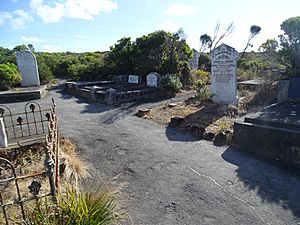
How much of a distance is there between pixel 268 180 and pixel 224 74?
5851mm

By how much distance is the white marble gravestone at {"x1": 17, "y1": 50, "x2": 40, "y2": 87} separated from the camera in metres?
15.1

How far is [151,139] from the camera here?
22.4 feet

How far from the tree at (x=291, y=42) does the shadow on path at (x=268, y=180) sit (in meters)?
6.41

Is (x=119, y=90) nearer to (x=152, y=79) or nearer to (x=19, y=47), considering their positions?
(x=152, y=79)

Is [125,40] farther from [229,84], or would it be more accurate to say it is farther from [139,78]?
[229,84]

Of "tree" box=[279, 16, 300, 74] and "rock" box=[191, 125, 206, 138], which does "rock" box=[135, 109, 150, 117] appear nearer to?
"rock" box=[191, 125, 206, 138]

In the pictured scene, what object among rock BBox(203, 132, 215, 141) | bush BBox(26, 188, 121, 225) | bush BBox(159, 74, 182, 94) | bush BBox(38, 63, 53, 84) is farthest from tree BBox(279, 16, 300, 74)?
bush BBox(38, 63, 53, 84)

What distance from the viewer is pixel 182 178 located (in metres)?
4.65

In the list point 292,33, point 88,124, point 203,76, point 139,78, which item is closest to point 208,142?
point 88,124

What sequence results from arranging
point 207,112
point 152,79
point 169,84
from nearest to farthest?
1. point 207,112
2. point 169,84
3. point 152,79

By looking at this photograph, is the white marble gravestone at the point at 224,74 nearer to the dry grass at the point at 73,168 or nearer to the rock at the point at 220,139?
the rock at the point at 220,139

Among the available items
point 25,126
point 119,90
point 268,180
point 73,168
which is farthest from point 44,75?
point 268,180

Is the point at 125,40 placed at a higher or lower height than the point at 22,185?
higher

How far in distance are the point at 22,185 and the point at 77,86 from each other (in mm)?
11335
